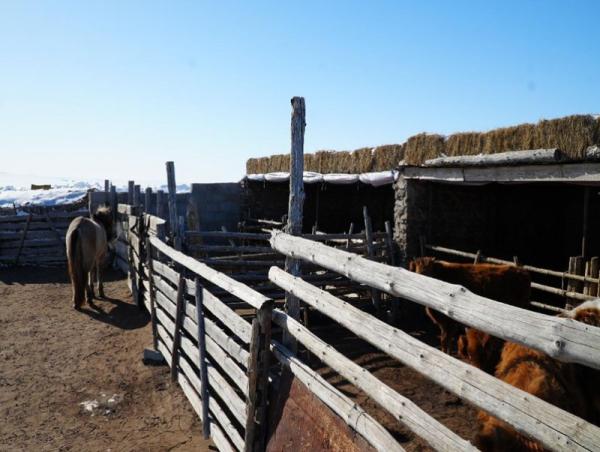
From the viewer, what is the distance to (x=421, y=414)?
213cm

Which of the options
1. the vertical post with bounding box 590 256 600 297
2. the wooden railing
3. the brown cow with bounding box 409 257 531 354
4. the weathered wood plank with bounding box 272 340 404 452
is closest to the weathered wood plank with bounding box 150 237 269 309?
the weathered wood plank with bounding box 272 340 404 452

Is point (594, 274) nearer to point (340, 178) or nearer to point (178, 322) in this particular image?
point (178, 322)

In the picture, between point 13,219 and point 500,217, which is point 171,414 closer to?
point 500,217

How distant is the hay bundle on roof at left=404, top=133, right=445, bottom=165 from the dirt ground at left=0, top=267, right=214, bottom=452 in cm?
579

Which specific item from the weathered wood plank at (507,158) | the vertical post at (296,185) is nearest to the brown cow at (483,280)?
the weathered wood plank at (507,158)

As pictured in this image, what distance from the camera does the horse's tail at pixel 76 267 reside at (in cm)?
914

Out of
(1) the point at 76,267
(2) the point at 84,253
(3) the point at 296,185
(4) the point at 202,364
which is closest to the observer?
(3) the point at 296,185

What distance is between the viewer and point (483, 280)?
615cm

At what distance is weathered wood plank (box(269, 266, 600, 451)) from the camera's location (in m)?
1.48

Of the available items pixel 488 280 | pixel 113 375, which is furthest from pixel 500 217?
pixel 113 375

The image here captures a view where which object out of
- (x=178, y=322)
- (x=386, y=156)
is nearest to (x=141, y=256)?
(x=178, y=322)

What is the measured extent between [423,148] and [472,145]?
1.40 meters

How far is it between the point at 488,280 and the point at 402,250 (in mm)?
2874

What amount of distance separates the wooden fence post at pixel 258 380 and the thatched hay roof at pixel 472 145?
178 inches
